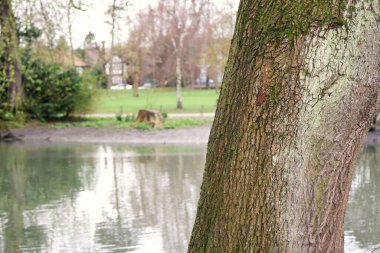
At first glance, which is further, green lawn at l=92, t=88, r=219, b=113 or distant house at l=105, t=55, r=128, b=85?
distant house at l=105, t=55, r=128, b=85

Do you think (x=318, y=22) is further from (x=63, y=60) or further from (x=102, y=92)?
(x=102, y=92)

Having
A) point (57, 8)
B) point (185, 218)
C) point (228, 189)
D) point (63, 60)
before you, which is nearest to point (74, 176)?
point (57, 8)

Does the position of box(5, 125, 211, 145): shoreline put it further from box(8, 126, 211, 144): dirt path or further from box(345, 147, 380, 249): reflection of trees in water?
box(345, 147, 380, 249): reflection of trees in water

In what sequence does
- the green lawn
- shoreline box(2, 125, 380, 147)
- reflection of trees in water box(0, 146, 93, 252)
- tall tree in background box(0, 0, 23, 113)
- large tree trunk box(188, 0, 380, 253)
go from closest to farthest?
large tree trunk box(188, 0, 380, 253) < reflection of trees in water box(0, 146, 93, 252) < tall tree in background box(0, 0, 23, 113) < shoreline box(2, 125, 380, 147) < the green lawn

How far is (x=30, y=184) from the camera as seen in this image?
Answer: 13.4 meters

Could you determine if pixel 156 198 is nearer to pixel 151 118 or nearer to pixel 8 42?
pixel 8 42

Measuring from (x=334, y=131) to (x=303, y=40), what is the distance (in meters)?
0.41

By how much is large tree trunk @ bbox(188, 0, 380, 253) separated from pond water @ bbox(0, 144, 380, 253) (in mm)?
5397

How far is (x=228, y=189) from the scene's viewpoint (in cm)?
265

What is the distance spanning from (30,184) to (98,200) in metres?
2.66

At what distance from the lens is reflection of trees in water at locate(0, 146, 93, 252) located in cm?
877

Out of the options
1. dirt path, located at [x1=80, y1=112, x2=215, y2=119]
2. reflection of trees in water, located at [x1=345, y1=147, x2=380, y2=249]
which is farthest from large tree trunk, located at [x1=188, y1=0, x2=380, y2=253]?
dirt path, located at [x1=80, y1=112, x2=215, y2=119]

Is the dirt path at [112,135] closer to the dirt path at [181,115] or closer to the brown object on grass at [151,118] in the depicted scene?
the brown object on grass at [151,118]

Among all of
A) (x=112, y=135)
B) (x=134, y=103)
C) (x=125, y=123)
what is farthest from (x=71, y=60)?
(x=134, y=103)
